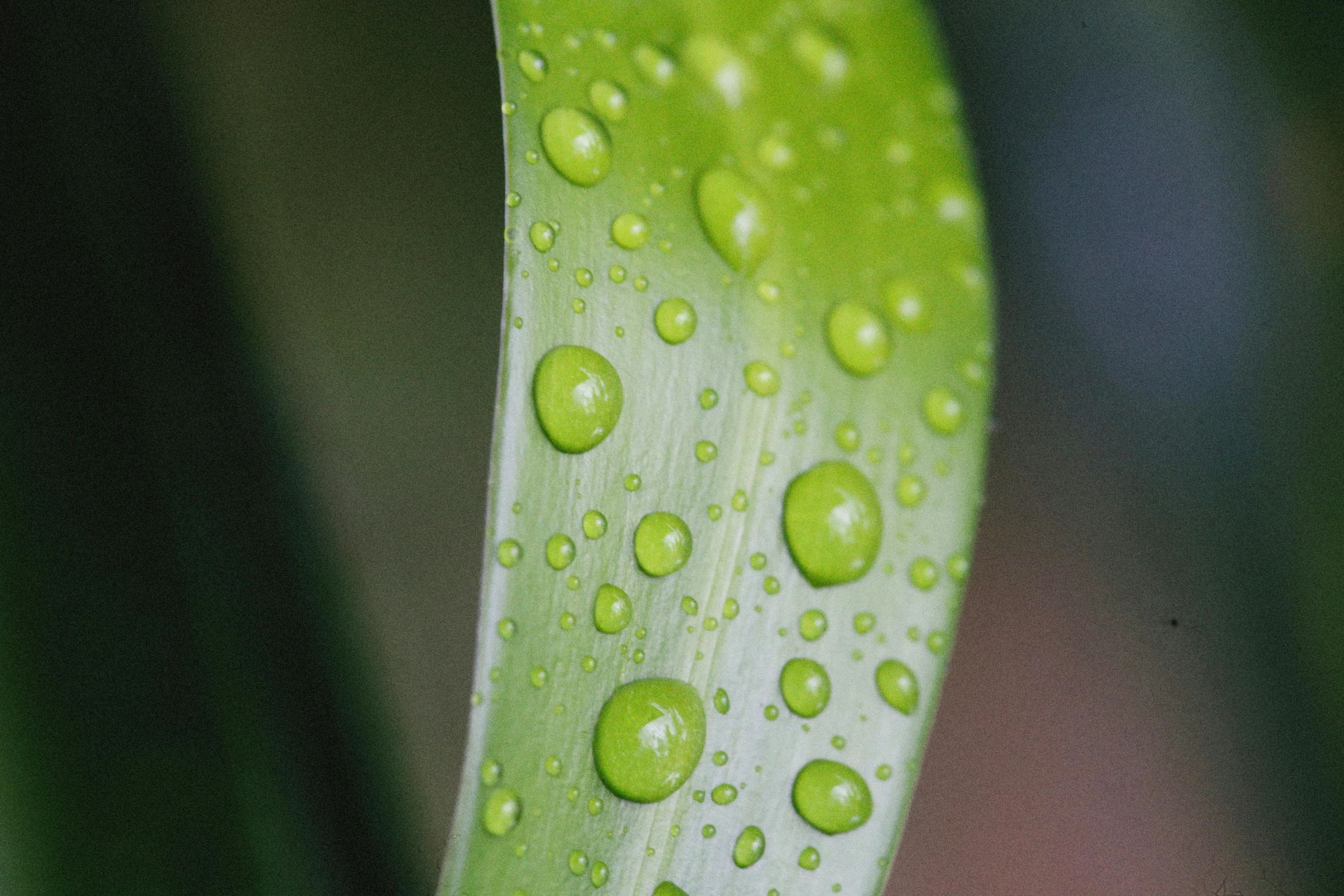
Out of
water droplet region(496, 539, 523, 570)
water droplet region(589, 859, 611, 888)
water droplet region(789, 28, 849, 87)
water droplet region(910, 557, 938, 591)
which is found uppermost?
water droplet region(789, 28, 849, 87)

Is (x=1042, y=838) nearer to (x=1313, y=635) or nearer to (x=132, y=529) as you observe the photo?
(x=1313, y=635)

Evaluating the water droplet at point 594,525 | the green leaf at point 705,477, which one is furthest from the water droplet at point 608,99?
the water droplet at point 594,525

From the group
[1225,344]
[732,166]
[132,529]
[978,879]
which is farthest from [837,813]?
[132,529]

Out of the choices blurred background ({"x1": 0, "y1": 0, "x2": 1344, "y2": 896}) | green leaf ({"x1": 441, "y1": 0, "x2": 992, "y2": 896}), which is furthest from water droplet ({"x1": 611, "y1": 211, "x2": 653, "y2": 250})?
blurred background ({"x1": 0, "y1": 0, "x2": 1344, "y2": 896})

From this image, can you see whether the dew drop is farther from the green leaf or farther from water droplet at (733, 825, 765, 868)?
water droplet at (733, 825, 765, 868)

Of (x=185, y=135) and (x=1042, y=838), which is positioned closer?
(x=1042, y=838)

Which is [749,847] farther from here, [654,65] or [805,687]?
[654,65]

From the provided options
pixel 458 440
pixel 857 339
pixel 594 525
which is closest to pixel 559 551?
pixel 594 525
